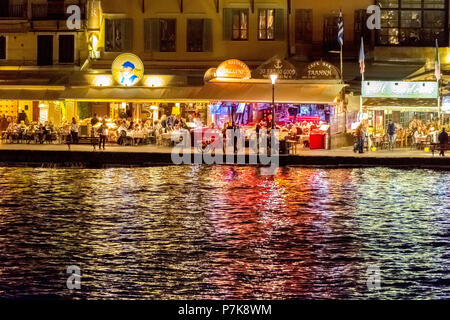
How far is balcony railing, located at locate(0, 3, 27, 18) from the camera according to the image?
51812 mm

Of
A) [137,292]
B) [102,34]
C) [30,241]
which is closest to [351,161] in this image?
[102,34]

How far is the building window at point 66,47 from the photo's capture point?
51562 millimetres

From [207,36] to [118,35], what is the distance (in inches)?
179

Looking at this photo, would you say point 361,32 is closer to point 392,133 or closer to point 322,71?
point 322,71

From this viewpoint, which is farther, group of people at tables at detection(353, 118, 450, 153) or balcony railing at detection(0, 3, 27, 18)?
balcony railing at detection(0, 3, 27, 18)

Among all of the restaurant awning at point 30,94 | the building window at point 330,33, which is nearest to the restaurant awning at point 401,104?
the building window at point 330,33

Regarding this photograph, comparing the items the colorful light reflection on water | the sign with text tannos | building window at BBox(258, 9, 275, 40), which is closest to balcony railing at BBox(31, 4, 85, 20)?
building window at BBox(258, 9, 275, 40)

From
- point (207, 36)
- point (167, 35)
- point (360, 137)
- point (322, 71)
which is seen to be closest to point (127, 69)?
point (167, 35)

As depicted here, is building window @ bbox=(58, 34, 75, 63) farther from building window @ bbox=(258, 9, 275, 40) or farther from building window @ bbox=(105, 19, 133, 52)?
building window @ bbox=(258, 9, 275, 40)

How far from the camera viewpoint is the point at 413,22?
5084 centimetres

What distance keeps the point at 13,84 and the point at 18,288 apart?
115 feet

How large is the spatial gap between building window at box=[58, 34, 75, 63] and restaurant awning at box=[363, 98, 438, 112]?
15.7 metres

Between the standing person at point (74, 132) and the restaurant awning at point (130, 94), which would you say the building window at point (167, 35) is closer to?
the restaurant awning at point (130, 94)

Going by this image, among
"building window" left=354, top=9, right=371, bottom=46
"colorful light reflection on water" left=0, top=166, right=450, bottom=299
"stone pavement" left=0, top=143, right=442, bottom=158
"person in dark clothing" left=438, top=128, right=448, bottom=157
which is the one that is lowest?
"colorful light reflection on water" left=0, top=166, right=450, bottom=299
